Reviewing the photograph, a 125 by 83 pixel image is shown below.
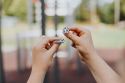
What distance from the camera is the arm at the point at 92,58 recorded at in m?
1.59

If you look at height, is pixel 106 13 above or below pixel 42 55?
below

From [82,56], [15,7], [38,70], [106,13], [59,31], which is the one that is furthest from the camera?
[106,13]

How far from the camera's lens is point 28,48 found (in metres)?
7.84

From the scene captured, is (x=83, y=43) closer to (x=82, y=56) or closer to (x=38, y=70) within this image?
(x=82, y=56)

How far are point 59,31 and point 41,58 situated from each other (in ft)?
11.1

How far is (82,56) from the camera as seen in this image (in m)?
1.62

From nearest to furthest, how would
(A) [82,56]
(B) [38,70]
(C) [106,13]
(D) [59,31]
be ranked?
1. (B) [38,70]
2. (A) [82,56]
3. (D) [59,31]
4. (C) [106,13]

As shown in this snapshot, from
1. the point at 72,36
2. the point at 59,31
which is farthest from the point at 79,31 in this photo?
the point at 59,31

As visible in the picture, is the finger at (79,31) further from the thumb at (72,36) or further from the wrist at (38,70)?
the wrist at (38,70)

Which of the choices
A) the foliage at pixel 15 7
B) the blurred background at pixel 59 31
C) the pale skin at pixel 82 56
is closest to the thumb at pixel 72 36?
the pale skin at pixel 82 56

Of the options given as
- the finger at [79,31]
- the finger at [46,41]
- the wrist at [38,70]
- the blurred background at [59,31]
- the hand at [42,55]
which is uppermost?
the finger at [79,31]

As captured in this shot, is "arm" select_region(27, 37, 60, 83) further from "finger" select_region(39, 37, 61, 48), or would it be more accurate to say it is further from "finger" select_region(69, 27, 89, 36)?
"finger" select_region(69, 27, 89, 36)

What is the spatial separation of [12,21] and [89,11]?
1.81 m

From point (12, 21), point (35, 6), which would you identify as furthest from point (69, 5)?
point (12, 21)
